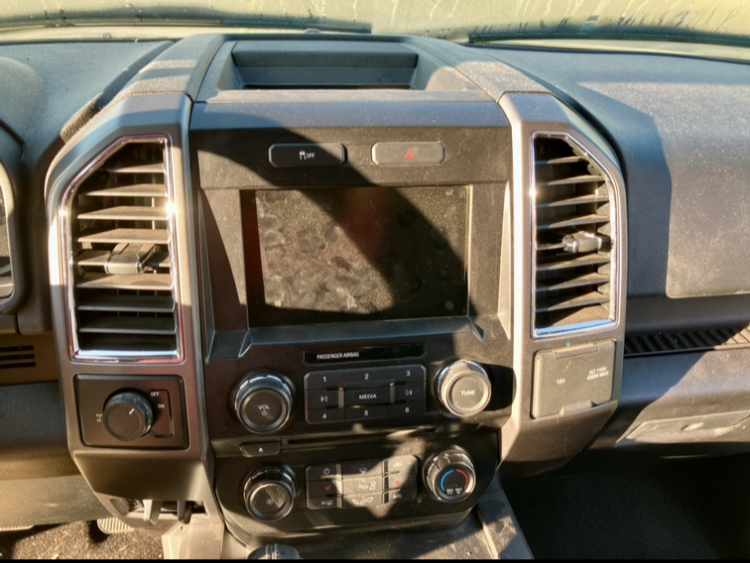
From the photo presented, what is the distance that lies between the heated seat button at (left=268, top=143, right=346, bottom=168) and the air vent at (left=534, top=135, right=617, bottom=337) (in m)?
0.36

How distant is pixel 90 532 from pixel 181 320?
1427 millimetres

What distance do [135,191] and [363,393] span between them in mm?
532

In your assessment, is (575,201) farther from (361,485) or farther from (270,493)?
(270,493)

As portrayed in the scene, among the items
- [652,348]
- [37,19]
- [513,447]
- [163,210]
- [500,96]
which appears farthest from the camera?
[37,19]

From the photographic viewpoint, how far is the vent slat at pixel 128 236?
3.13 feet

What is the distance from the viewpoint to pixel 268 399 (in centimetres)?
100

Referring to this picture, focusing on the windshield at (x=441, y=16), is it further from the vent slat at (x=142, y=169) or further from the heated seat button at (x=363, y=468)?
the heated seat button at (x=363, y=468)

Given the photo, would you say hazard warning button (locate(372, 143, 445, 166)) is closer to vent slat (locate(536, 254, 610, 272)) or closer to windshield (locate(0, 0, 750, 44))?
vent slat (locate(536, 254, 610, 272))

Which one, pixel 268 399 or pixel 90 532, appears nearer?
pixel 268 399

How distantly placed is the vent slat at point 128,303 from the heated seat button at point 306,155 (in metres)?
0.31

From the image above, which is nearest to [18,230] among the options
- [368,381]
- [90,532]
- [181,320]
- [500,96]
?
[181,320]

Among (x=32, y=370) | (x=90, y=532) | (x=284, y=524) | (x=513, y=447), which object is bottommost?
(x=90, y=532)

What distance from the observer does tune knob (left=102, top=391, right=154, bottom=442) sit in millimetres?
977

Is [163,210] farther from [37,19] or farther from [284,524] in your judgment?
[37,19]
